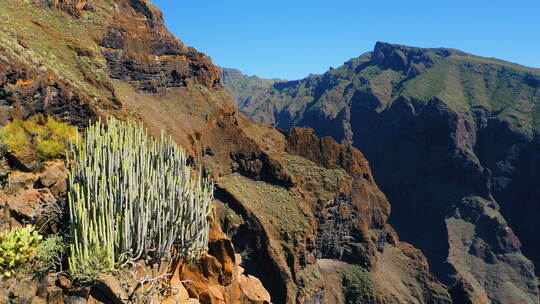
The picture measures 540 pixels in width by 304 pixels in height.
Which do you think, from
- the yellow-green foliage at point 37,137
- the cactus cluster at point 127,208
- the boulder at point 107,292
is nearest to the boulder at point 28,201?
the cactus cluster at point 127,208

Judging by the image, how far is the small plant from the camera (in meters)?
9.79

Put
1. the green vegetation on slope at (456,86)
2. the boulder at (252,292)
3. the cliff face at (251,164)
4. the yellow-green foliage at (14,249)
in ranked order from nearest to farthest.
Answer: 1. the yellow-green foliage at (14,249)
2. the boulder at (252,292)
3. the cliff face at (251,164)
4. the green vegetation on slope at (456,86)

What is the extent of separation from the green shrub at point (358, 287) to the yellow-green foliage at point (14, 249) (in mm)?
41331

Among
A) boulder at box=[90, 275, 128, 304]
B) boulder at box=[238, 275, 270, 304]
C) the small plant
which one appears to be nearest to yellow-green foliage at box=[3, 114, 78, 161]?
the small plant

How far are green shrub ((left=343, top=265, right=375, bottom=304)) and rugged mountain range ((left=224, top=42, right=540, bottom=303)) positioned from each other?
706 inches

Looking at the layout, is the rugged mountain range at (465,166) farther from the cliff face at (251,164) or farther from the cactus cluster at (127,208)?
the cactus cluster at (127,208)

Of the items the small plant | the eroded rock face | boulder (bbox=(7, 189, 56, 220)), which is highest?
the eroded rock face

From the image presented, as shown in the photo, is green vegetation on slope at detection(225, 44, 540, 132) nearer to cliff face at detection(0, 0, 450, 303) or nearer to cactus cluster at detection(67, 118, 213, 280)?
cliff face at detection(0, 0, 450, 303)

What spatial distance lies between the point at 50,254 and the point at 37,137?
6382 mm

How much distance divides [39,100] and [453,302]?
56.4 meters

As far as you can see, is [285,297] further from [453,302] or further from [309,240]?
[453,302]

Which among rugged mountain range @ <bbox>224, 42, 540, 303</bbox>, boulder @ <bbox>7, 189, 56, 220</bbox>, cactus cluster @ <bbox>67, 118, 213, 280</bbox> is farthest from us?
rugged mountain range @ <bbox>224, 42, 540, 303</bbox>

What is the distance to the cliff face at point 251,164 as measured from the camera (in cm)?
3809

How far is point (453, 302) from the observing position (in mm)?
53938
